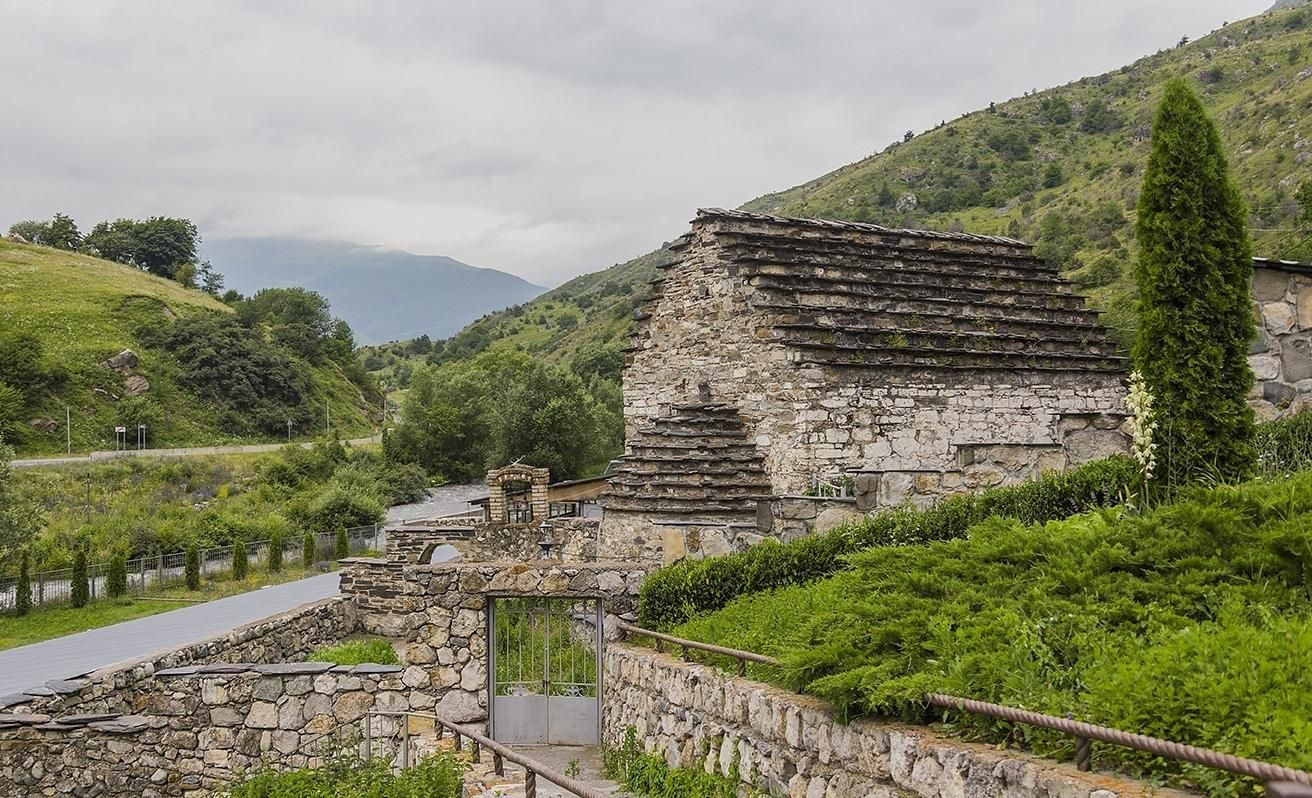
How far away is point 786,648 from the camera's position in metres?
6.85

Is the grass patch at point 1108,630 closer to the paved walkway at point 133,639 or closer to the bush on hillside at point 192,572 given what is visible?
the paved walkway at point 133,639

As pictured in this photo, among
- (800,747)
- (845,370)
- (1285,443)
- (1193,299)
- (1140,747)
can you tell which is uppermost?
(1193,299)

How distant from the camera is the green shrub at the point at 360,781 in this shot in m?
8.61

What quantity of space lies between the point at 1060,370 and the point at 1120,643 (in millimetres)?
11294

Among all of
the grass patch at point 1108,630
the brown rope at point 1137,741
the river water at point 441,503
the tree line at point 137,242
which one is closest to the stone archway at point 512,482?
the grass patch at point 1108,630

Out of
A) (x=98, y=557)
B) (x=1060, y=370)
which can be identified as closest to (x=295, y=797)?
(x=1060, y=370)

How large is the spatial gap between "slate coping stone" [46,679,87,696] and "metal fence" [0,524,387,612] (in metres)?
20.4

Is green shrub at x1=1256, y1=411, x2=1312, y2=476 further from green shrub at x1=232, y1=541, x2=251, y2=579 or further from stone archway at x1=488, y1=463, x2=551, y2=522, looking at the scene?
green shrub at x1=232, y1=541, x2=251, y2=579

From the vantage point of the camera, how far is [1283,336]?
36.9 feet

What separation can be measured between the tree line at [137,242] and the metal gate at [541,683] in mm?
103191

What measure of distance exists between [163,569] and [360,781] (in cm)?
2770

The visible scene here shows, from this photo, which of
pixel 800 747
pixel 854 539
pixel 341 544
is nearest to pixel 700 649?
pixel 800 747

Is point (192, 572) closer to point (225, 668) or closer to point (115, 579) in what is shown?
point (115, 579)

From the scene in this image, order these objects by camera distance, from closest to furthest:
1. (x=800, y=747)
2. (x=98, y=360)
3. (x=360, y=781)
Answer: (x=800, y=747)
(x=360, y=781)
(x=98, y=360)
